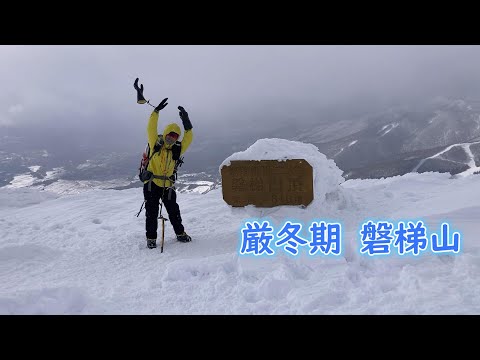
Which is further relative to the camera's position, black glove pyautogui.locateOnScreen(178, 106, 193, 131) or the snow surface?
black glove pyautogui.locateOnScreen(178, 106, 193, 131)

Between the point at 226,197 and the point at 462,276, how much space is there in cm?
504

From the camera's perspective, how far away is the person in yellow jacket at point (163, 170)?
23.0 feet

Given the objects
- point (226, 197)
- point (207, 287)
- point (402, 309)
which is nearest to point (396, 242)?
point (402, 309)

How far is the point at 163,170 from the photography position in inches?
282

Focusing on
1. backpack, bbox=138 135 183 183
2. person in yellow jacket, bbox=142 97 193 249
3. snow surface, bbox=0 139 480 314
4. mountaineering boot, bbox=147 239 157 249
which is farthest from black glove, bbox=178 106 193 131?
mountaineering boot, bbox=147 239 157 249

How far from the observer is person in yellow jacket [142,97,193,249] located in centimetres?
700

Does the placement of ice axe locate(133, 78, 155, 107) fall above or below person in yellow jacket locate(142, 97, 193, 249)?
above

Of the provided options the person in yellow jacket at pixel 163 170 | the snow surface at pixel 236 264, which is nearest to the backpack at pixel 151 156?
the person in yellow jacket at pixel 163 170

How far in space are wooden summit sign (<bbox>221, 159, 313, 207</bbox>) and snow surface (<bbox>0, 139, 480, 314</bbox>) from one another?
16cm

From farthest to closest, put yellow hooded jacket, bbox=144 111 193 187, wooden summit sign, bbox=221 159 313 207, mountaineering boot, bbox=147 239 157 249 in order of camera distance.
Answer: wooden summit sign, bbox=221 159 313 207 → mountaineering boot, bbox=147 239 157 249 → yellow hooded jacket, bbox=144 111 193 187

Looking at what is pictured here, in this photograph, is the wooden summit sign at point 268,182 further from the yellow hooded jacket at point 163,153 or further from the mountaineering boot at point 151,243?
the mountaineering boot at point 151,243

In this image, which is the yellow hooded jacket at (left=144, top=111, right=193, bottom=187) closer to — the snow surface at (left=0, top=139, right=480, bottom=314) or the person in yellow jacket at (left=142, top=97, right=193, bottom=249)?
the person in yellow jacket at (left=142, top=97, right=193, bottom=249)

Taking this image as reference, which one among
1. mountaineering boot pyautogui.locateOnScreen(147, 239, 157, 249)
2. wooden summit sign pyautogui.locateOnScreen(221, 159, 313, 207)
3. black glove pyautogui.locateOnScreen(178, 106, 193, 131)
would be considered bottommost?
mountaineering boot pyautogui.locateOnScreen(147, 239, 157, 249)

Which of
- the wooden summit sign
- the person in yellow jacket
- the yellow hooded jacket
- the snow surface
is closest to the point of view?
the snow surface
